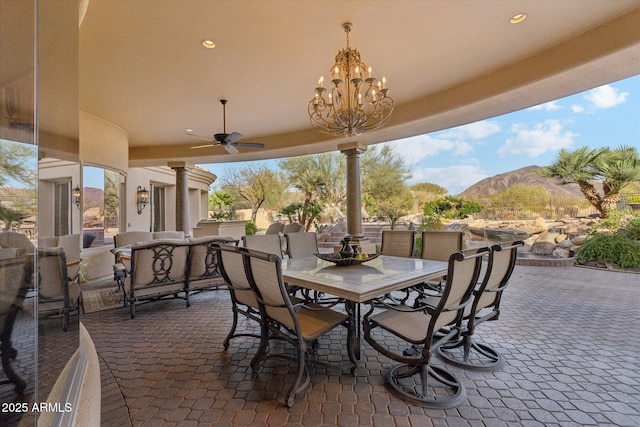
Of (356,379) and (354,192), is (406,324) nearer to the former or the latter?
(356,379)

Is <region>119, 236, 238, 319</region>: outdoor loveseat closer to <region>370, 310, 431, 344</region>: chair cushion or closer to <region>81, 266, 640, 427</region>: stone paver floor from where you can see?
<region>81, 266, 640, 427</region>: stone paver floor

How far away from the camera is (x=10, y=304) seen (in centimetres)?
67

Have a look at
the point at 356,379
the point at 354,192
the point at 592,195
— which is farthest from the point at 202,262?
the point at 592,195

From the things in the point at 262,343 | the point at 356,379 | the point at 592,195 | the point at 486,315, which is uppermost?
the point at 592,195

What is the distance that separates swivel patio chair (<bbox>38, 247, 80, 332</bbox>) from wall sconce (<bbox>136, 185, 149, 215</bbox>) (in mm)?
7714

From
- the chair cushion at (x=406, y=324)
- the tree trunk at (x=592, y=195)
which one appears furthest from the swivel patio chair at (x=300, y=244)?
the tree trunk at (x=592, y=195)

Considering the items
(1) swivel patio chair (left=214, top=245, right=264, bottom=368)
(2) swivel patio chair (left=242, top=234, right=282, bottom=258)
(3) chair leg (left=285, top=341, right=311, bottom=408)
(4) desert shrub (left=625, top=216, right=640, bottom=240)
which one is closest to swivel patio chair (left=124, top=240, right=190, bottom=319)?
(2) swivel patio chair (left=242, top=234, right=282, bottom=258)

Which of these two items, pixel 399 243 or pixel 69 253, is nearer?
pixel 69 253

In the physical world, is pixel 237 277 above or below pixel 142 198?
below

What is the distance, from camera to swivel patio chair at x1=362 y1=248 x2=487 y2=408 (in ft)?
5.58

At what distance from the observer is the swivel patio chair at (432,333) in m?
1.70

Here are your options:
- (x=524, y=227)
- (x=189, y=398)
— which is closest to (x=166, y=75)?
(x=189, y=398)

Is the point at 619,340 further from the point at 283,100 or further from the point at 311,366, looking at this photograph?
the point at 283,100

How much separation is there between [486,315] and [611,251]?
5.54m
